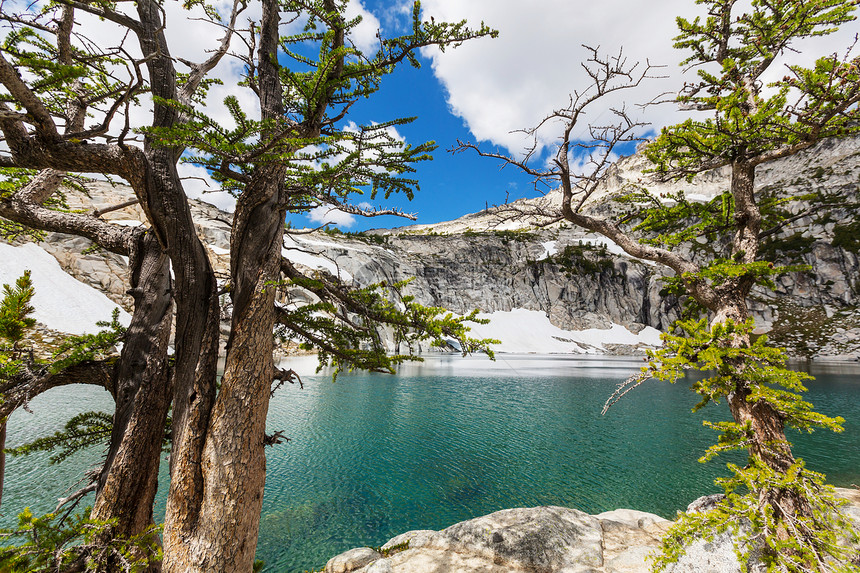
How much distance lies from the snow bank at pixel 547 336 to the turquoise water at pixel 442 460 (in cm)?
5413

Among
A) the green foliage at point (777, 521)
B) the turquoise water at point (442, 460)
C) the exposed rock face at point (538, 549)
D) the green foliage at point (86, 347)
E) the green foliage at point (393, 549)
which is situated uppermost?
the green foliage at point (86, 347)

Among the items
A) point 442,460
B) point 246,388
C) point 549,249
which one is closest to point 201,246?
point 246,388

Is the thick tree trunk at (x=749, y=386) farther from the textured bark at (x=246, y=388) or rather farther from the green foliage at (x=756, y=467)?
the textured bark at (x=246, y=388)

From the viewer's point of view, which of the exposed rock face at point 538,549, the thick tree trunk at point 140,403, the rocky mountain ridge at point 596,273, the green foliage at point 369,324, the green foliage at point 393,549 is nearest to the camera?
the thick tree trunk at point 140,403

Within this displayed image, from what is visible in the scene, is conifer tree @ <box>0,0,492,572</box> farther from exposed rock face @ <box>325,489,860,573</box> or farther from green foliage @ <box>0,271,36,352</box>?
exposed rock face @ <box>325,489,860,573</box>

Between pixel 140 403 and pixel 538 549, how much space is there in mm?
6765

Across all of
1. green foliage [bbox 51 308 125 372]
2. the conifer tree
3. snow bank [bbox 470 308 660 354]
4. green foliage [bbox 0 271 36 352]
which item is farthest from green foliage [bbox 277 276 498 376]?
snow bank [bbox 470 308 660 354]

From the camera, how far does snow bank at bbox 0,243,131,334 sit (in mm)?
36031

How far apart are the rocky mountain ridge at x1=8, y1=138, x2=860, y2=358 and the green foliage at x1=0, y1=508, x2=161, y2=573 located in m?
59.7

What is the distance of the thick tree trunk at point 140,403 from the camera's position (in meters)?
3.54

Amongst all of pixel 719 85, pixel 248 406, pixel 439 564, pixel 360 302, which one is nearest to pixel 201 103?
pixel 360 302

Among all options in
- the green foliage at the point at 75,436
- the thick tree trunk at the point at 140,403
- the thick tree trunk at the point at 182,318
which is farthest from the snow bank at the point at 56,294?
the thick tree trunk at the point at 182,318

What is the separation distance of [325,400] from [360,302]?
22.8 meters

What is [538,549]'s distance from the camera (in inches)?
242
